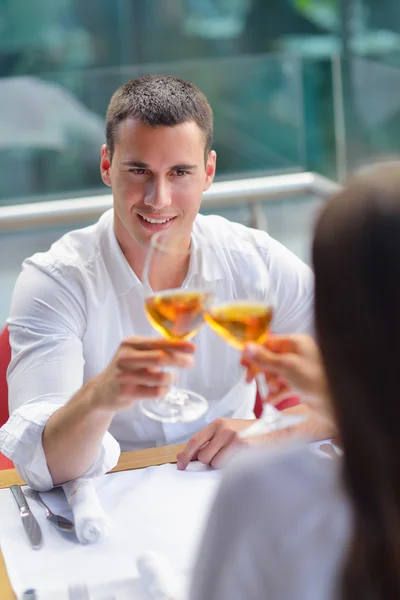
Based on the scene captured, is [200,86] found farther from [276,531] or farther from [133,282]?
[276,531]

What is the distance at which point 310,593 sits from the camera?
2.75ft

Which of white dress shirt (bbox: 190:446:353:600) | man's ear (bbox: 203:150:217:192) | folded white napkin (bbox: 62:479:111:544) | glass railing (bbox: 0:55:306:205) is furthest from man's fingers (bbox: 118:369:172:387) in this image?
glass railing (bbox: 0:55:306:205)

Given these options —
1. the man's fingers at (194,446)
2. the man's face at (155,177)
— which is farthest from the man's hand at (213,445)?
the man's face at (155,177)

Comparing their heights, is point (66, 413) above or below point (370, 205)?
below

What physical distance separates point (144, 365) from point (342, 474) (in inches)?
23.8

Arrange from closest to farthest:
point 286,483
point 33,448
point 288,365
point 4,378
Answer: point 286,483, point 288,365, point 33,448, point 4,378

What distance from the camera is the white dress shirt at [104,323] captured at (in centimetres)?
186

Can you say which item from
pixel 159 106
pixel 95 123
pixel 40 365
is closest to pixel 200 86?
pixel 95 123

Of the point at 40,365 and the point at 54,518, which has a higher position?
the point at 40,365

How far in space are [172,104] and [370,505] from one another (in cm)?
142

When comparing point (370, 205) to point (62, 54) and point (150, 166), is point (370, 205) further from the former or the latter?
point (62, 54)

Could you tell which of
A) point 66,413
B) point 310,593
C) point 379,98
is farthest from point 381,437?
point 379,98

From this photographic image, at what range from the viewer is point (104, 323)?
2078mm

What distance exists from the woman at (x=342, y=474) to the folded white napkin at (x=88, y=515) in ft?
1.91
